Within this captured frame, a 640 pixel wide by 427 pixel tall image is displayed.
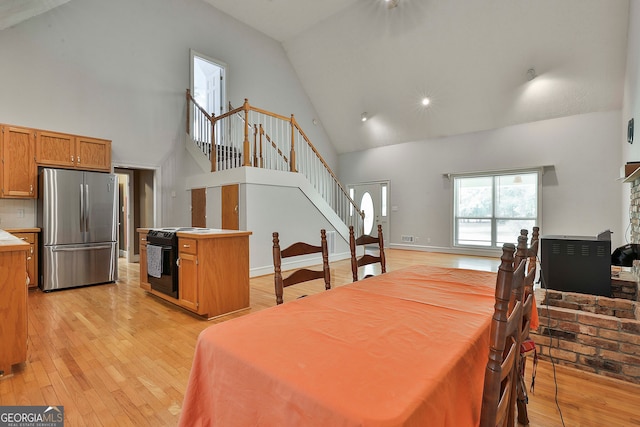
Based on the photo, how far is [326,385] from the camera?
29.1 inches

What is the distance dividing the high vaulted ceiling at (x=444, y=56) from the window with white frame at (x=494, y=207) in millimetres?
1272

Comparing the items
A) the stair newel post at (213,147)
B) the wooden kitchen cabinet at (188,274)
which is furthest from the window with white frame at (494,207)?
the wooden kitchen cabinet at (188,274)

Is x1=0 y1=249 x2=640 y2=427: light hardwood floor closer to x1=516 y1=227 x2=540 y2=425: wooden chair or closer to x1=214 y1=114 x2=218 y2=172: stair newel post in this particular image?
x1=516 y1=227 x2=540 y2=425: wooden chair

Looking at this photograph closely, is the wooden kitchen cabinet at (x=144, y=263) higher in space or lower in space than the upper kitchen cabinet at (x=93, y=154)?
lower

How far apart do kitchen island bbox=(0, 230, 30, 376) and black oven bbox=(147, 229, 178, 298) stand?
1334mm

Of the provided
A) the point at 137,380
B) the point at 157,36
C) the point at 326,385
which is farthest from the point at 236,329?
the point at 157,36

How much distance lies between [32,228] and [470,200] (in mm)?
8565

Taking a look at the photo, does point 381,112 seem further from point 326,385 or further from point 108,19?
point 326,385

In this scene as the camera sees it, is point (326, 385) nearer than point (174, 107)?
Yes

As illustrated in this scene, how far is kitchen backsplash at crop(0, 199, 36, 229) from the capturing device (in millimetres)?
4523

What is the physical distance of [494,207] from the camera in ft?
24.4

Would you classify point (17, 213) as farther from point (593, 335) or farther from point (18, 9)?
point (593, 335)

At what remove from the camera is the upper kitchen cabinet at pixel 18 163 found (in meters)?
4.22

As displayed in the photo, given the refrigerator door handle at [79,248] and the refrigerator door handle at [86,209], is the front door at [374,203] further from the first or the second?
the refrigerator door handle at [86,209]
